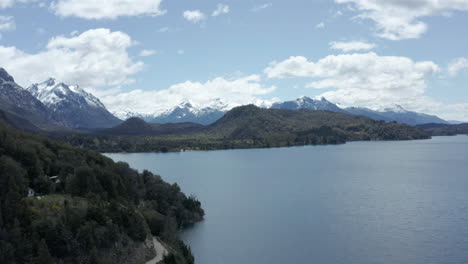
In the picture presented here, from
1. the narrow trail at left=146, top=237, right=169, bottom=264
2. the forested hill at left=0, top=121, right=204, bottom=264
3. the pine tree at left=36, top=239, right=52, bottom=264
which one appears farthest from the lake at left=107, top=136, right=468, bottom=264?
the pine tree at left=36, top=239, right=52, bottom=264

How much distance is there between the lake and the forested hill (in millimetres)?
6868

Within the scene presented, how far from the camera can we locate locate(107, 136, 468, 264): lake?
53812 mm

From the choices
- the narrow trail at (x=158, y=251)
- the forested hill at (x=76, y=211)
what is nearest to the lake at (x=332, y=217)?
the narrow trail at (x=158, y=251)

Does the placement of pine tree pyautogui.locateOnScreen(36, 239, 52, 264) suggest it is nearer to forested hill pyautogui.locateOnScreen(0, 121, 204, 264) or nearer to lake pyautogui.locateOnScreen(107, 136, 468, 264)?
forested hill pyautogui.locateOnScreen(0, 121, 204, 264)

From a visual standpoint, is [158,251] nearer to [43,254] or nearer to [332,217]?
[43,254]

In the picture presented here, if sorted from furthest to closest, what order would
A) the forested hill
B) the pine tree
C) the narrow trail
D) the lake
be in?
the lake < the narrow trail < the forested hill < the pine tree

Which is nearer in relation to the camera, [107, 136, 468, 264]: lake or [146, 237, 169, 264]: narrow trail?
[146, 237, 169, 264]: narrow trail

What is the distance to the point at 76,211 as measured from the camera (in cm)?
4419

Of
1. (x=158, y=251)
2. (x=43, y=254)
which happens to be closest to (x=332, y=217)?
(x=158, y=251)

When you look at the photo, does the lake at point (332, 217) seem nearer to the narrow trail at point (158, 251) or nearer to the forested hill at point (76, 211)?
the narrow trail at point (158, 251)

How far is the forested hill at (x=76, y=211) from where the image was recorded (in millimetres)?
38750

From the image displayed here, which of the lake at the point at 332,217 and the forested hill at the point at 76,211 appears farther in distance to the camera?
the lake at the point at 332,217

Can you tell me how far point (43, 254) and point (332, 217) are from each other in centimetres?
4805

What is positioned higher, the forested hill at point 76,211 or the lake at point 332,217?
the forested hill at point 76,211
